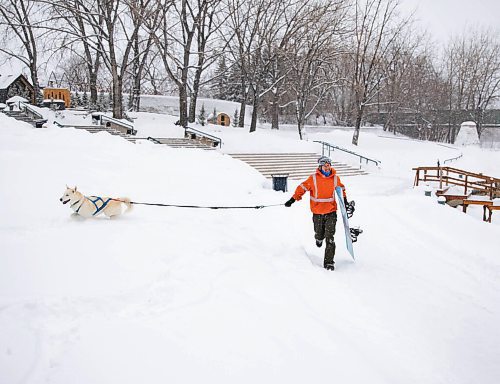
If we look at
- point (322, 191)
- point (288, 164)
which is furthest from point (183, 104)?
point (322, 191)

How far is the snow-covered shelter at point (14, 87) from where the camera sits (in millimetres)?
33594

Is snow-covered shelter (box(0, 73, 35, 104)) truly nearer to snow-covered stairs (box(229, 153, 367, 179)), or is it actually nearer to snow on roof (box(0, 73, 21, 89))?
snow on roof (box(0, 73, 21, 89))

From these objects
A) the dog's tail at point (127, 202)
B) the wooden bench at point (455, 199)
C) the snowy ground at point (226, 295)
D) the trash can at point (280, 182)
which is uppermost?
the dog's tail at point (127, 202)

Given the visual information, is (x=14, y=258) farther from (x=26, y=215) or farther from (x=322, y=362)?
(x=322, y=362)

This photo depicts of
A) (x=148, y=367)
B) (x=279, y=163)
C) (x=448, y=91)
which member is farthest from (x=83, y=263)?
(x=448, y=91)

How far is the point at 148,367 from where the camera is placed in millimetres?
3180

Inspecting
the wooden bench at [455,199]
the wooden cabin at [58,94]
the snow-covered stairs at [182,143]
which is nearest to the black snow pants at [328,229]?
the wooden bench at [455,199]

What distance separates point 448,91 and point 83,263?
47558 millimetres

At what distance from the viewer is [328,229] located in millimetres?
6191

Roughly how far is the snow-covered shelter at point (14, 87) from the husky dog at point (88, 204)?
32961 millimetres

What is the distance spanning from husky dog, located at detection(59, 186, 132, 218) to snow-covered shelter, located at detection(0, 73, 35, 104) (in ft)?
108

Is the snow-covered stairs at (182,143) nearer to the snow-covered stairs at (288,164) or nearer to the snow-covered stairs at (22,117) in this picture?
the snow-covered stairs at (288,164)

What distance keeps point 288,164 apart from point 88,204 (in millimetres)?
14605

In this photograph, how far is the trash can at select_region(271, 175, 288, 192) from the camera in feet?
42.4
